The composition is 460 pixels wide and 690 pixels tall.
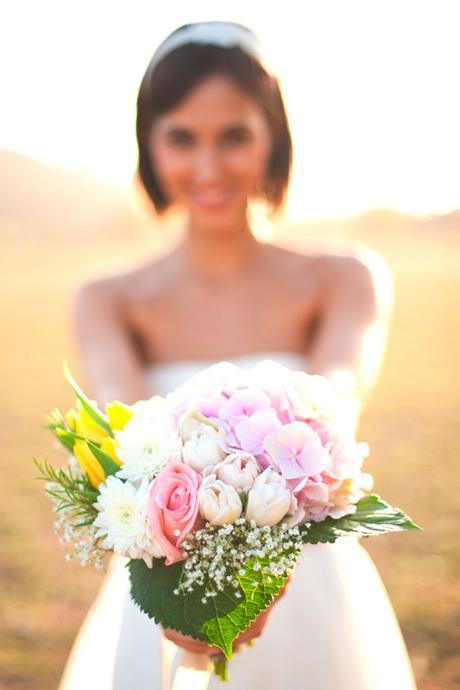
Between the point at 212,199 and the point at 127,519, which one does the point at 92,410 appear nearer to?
the point at 127,519

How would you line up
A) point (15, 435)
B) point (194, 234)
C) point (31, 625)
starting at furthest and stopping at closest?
point (15, 435), point (31, 625), point (194, 234)

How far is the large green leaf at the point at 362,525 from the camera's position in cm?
196

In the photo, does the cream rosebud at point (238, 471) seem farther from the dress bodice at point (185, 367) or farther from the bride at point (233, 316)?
the dress bodice at point (185, 367)

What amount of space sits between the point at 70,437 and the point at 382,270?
2.46 m

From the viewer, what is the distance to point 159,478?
188cm

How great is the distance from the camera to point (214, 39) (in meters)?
3.57

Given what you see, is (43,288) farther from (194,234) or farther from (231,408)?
(231,408)

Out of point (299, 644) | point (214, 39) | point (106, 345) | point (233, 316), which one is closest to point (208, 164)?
point (214, 39)

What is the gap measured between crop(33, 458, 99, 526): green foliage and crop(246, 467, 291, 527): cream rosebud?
0.44 m

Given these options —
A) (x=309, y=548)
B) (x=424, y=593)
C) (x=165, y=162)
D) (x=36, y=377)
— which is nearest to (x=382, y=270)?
(x=165, y=162)

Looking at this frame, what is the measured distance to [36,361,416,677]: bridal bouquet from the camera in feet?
6.09

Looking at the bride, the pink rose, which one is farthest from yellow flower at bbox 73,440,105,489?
the bride

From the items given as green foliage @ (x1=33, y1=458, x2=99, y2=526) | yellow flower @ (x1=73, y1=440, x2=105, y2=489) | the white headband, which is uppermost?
the white headband

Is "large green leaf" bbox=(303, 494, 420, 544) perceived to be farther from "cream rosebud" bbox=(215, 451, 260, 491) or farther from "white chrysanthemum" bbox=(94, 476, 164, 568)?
"white chrysanthemum" bbox=(94, 476, 164, 568)
